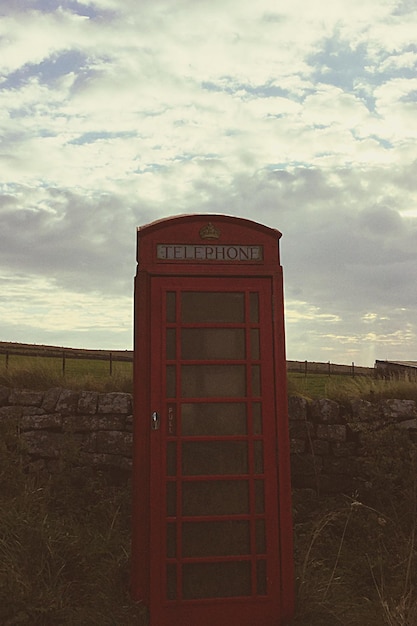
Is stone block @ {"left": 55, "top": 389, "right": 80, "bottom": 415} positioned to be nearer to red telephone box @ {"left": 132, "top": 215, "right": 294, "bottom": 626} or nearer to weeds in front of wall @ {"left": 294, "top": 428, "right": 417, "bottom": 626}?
weeds in front of wall @ {"left": 294, "top": 428, "right": 417, "bottom": 626}

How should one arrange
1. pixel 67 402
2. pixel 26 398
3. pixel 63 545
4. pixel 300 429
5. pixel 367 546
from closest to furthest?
pixel 63 545 < pixel 367 546 < pixel 300 429 < pixel 67 402 < pixel 26 398

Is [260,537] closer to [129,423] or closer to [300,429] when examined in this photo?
[300,429]

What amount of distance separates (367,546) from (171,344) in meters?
2.98

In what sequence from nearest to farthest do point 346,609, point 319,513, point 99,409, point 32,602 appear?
point 32,602, point 346,609, point 319,513, point 99,409

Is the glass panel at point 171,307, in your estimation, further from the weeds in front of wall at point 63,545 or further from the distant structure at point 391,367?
the distant structure at point 391,367

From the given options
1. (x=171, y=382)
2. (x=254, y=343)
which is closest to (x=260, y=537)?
(x=171, y=382)

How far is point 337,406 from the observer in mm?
7270

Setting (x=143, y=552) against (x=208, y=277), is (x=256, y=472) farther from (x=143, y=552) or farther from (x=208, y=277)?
(x=208, y=277)

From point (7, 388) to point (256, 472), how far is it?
4.32m

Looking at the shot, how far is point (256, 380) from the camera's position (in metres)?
4.52

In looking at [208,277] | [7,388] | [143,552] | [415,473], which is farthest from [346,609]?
[7,388]

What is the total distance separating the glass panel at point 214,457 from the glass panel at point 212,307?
919mm

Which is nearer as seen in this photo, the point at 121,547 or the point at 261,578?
the point at 261,578

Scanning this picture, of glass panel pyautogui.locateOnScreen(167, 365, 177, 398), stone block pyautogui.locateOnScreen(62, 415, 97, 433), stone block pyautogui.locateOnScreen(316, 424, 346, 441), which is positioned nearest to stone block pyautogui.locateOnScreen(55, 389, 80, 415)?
stone block pyautogui.locateOnScreen(62, 415, 97, 433)
